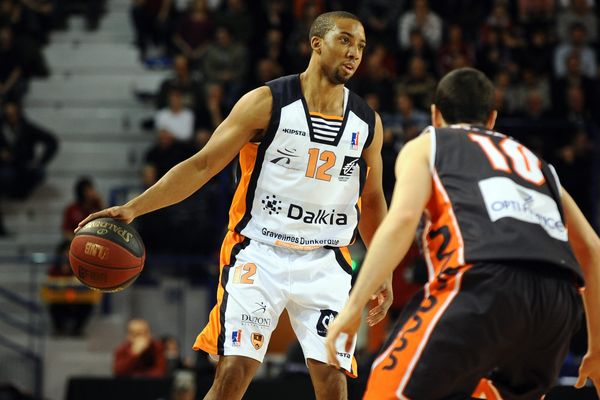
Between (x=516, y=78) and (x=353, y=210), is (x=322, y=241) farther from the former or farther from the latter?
(x=516, y=78)

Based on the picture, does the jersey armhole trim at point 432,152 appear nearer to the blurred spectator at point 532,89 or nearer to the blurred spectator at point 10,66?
the blurred spectator at point 532,89

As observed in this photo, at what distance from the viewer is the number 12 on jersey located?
4.58m

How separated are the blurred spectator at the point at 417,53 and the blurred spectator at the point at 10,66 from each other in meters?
5.33

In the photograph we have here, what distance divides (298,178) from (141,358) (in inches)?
232

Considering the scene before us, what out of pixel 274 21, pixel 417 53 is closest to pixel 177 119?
pixel 274 21

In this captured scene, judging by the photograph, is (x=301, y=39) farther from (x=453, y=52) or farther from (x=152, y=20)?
(x=152, y=20)

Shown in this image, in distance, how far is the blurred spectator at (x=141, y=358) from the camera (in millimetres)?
11484

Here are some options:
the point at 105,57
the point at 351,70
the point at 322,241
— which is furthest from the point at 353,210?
the point at 105,57

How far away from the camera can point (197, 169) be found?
19.8ft

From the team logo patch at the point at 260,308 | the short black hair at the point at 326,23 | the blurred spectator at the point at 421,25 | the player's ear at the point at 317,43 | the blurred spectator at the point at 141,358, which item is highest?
the short black hair at the point at 326,23

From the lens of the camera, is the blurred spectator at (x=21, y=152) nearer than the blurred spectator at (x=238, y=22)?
Yes

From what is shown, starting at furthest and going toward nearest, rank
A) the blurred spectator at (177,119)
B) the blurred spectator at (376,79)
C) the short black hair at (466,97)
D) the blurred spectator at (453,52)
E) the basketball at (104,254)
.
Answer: the blurred spectator at (453,52) → the blurred spectator at (177,119) → the blurred spectator at (376,79) → the basketball at (104,254) → the short black hair at (466,97)

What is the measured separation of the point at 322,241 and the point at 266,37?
9477 millimetres

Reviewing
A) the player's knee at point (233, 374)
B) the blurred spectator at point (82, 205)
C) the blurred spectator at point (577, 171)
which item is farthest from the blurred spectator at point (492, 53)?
the player's knee at point (233, 374)
